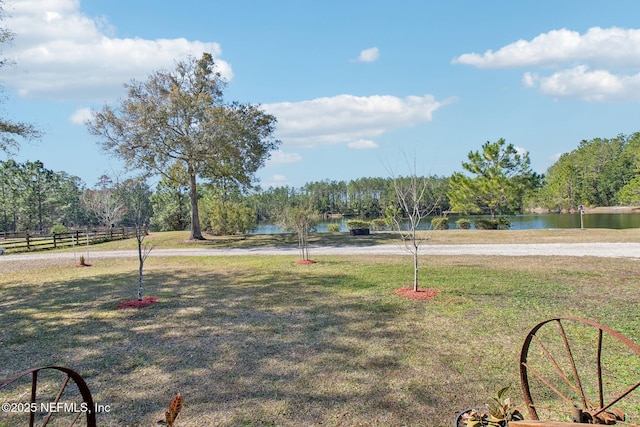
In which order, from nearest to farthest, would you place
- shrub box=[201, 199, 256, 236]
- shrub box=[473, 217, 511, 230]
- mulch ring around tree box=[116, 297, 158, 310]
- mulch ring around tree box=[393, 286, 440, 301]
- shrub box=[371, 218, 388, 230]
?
mulch ring around tree box=[393, 286, 440, 301] < mulch ring around tree box=[116, 297, 158, 310] < shrub box=[473, 217, 511, 230] < shrub box=[201, 199, 256, 236] < shrub box=[371, 218, 388, 230]

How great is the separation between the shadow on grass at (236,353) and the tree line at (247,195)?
301cm

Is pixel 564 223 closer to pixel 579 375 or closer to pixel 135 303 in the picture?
pixel 579 375

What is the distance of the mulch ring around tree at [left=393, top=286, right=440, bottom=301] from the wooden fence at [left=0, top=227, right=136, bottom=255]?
18434mm

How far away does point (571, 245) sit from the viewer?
1530 cm

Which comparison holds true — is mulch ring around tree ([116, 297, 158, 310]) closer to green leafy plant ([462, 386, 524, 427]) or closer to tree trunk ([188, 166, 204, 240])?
green leafy plant ([462, 386, 524, 427])

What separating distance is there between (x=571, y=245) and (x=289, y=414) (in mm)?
15778

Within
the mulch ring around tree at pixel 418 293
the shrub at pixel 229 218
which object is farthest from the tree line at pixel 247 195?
the mulch ring around tree at pixel 418 293

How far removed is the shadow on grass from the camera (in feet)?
11.9

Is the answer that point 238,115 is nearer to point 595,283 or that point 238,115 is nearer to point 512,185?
point 595,283

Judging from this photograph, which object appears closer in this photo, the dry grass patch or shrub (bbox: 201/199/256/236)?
the dry grass patch

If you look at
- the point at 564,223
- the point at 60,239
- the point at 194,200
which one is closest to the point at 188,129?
the point at 194,200

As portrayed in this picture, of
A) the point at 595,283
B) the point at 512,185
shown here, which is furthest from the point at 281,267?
the point at 512,185

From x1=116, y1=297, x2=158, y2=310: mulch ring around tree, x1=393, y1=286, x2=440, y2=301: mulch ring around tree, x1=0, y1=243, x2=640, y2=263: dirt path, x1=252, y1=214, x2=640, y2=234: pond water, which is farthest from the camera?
x1=252, y1=214, x2=640, y2=234: pond water

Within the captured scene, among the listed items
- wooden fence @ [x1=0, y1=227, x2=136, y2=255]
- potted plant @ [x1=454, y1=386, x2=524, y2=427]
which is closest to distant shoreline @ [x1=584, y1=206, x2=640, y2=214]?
wooden fence @ [x1=0, y1=227, x2=136, y2=255]
